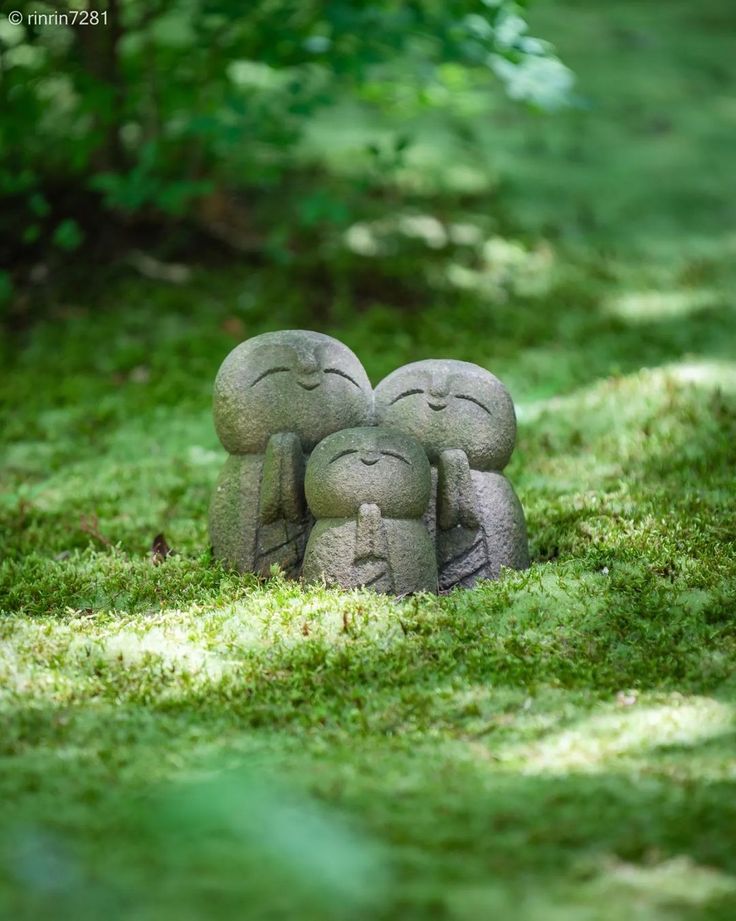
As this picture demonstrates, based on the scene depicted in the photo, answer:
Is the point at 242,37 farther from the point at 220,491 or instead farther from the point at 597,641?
the point at 597,641

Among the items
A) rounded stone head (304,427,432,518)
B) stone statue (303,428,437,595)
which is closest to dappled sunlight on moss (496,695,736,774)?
stone statue (303,428,437,595)

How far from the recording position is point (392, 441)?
3.45 metres

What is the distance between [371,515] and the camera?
334 centimetres

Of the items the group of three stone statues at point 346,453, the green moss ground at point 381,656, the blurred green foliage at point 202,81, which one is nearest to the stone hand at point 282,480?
the group of three stone statues at point 346,453

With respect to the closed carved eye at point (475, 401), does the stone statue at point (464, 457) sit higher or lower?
lower

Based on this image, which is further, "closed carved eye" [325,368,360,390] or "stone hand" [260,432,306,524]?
"closed carved eye" [325,368,360,390]

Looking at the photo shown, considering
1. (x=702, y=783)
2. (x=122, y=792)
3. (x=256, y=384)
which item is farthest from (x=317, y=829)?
(x=256, y=384)

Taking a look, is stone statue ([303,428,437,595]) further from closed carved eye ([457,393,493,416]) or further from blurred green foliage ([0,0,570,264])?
blurred green foliage ([0,0,570,264])

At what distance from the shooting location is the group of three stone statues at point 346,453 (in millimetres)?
3445

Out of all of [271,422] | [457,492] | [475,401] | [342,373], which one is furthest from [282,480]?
[475,401]

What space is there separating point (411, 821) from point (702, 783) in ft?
2.18

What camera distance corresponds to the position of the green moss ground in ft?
A: 6.80

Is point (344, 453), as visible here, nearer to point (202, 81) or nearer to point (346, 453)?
point (346, 453)

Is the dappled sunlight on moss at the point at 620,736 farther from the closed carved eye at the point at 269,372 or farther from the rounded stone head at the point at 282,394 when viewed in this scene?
the closed carved eye at the point at 269,372
